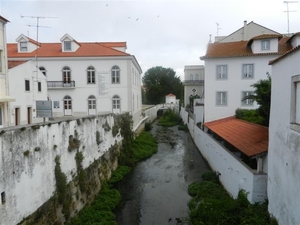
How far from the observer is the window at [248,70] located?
22.8 m

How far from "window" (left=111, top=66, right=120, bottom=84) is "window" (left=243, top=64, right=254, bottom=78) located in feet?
40.8

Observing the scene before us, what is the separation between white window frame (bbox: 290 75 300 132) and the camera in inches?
259

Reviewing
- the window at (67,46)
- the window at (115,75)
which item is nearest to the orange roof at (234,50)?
the window at (115,75)

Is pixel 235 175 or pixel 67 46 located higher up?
pixel 67 46

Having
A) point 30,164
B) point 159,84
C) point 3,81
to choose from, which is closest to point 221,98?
point 3,81

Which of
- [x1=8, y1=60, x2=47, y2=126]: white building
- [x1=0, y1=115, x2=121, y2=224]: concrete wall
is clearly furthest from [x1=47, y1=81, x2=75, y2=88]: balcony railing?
[x1=0, y1=115, x2=121, y2=224]: concrete wall

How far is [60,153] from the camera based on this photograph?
31.2 feet

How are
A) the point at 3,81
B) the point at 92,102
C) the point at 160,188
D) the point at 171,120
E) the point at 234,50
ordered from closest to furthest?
the point at 160,188 < the point at 3,81 < the point at 234,50 < the point at 92,102 < the point at 171,120

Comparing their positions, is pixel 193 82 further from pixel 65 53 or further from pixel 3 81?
pixel 3 81

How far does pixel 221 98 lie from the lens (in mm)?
23484

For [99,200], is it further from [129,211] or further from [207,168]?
[207,168]

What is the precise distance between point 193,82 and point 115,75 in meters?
19.2

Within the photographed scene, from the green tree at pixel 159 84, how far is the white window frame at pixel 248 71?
152 feet

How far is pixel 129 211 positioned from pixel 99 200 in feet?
5.34
